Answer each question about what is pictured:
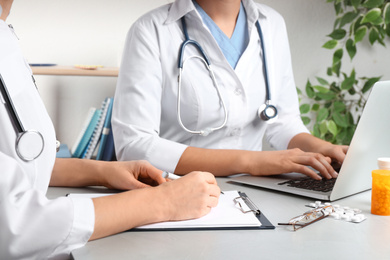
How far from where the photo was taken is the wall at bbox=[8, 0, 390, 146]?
8.04ft

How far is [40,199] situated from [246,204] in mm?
410

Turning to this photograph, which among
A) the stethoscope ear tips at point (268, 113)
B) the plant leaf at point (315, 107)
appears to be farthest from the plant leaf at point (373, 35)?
the stethoscope ear tips at point (268, 113)

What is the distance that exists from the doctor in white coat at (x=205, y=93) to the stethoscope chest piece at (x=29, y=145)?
1.71ft

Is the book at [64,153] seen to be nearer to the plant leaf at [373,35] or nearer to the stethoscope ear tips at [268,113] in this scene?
the stethoscope ear tips at [268,113]

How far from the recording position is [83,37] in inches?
99.2

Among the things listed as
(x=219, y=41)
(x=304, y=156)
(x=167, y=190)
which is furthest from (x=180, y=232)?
(x=219, y=41)

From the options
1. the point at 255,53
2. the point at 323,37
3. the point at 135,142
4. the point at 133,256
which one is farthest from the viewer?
the point at 323,37

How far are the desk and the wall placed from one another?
1852 mm

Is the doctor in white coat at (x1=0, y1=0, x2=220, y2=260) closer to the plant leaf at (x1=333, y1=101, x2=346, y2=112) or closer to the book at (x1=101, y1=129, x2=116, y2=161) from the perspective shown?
the book at (x1=101, y1=129, x2=116, y2=161)

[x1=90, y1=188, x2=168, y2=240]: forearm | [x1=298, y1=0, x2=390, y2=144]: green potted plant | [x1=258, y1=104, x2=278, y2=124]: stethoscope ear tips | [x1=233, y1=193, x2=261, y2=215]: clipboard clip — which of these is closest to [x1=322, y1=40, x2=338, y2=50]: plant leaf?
[x1=298, y1=0, x2=390, y2=144]: green potted plant

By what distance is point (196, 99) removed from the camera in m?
1.51

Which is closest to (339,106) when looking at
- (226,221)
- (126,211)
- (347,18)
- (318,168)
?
(347,18)

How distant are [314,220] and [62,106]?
6.31 ft

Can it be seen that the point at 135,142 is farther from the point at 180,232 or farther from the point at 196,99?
the point at 180,232
